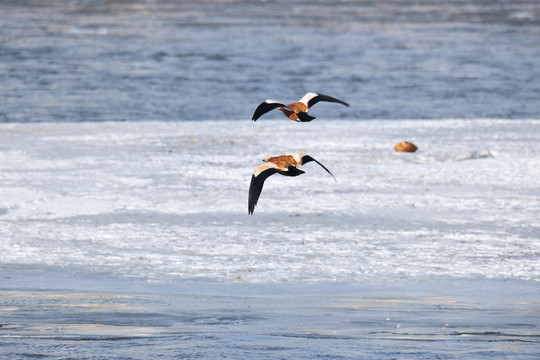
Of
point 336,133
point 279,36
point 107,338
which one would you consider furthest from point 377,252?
point 279,36

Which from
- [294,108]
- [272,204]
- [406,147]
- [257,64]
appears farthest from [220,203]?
[257,64]

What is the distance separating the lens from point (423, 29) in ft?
115

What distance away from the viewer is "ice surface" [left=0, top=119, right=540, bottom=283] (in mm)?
7465

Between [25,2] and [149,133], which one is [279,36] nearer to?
[149,133]

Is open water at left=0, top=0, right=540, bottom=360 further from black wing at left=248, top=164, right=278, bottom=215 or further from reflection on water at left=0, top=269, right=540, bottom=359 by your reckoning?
black wing at left=248, top=164, right=278, bottom=215

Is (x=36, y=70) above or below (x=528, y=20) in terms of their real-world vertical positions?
below

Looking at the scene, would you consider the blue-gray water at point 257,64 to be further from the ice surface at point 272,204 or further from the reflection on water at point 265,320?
the reflection on water at point 265,320

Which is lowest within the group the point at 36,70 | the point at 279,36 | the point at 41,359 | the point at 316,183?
the point at 41,359

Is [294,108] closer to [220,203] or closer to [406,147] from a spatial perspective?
[220,203]

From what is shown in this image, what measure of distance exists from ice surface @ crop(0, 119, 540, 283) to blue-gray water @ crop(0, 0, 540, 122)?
4.02m

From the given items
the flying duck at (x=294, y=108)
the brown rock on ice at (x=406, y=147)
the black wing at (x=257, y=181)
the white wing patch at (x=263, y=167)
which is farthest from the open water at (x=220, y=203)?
the flying duck at (x=294, y=108)

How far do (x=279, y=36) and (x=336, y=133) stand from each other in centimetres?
1859

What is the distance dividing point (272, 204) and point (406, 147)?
3.00 m

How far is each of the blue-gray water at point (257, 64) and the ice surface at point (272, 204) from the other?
4.02 metres
